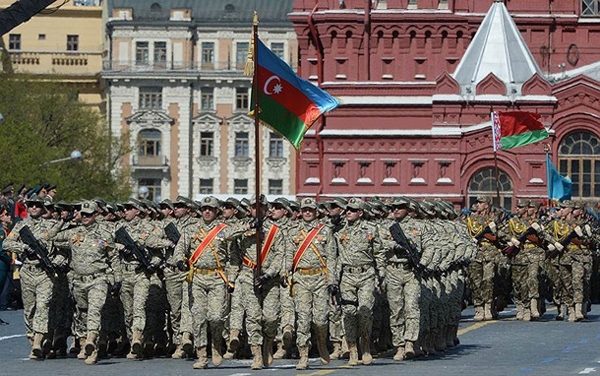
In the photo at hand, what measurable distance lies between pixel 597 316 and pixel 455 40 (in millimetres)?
40533

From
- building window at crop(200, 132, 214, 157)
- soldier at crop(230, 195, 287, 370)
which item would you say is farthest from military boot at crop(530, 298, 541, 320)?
building window at crop(200, 132, 214, 157)

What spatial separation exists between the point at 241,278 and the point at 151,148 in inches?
3584

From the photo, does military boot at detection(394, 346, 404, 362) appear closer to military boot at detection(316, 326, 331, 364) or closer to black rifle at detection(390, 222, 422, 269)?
black rifle at detection(390, 222, 422, 269)

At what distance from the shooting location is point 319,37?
259ft

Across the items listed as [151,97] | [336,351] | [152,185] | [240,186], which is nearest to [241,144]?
[240,186]

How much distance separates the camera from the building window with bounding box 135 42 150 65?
116688 mm

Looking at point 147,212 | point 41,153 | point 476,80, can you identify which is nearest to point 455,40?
point 476,80

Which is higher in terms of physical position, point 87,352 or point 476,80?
point 476,80

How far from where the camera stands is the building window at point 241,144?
117 metres

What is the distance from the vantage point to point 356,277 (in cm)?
2639

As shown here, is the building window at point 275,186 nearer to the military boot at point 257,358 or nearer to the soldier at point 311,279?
the soldier at point 311,279

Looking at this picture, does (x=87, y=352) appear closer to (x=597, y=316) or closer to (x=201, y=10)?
(x=597, y=316)

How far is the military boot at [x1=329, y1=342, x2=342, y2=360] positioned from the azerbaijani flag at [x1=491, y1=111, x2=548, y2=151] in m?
34.3

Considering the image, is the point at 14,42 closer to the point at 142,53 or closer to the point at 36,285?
the point at 142,53
